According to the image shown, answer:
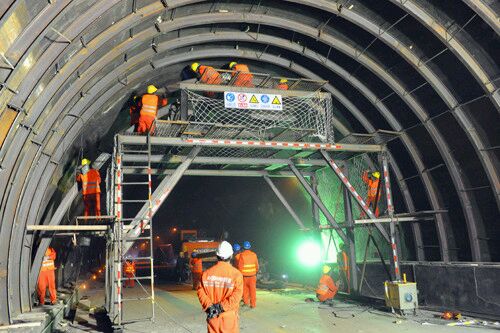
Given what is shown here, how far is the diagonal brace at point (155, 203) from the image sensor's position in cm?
949

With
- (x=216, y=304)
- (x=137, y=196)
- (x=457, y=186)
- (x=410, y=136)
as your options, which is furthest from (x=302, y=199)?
(x=137, y=196)

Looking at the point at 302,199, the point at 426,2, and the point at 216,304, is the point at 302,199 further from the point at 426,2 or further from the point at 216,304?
the point at 216,304

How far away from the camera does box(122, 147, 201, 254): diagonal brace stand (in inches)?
374

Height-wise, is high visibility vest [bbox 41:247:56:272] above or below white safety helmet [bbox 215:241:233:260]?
below

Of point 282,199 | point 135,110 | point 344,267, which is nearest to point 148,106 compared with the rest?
point 135,110

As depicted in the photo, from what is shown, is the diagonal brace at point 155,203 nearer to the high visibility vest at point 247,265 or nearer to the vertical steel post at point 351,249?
the high visibility vest at point 247,265

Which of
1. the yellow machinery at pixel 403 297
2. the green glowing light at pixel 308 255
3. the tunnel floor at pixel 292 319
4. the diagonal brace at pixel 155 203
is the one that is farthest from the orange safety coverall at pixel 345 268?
the diagonal brace at pixel 155 203

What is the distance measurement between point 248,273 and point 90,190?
507 cm

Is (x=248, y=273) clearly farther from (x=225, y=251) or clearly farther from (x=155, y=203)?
(x=225, y=251)

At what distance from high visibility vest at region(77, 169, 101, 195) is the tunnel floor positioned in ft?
11.8

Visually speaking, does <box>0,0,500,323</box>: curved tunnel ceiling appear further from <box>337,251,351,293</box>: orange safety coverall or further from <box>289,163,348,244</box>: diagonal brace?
<box>289,163,348,244</box>: diagonal brace

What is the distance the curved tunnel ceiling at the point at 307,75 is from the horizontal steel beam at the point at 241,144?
1.53 meters

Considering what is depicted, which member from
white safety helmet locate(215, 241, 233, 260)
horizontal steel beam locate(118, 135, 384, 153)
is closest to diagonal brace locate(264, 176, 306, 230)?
horizontal steel beam locate(118, 135, 384, 153)

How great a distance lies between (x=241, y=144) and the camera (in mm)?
10422
